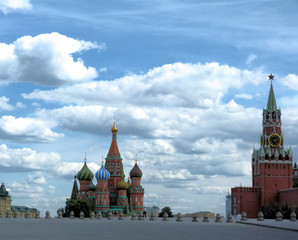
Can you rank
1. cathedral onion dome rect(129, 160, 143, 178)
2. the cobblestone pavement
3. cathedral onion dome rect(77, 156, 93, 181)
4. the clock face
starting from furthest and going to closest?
the clock face
cathedral onion dome rect(77, 156, 93, 181)
cathedral onion dome rect(129, 160, 143, 178)
the cobblestone pavement

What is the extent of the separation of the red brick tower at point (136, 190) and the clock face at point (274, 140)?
32.5m

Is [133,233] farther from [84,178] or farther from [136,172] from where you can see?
[84,178]

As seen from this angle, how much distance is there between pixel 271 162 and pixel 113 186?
3642cm

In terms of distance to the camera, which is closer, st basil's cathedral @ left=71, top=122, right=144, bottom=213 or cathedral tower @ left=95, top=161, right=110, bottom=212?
cathedral tower @ left=95, top=161, right=110, bottom=212

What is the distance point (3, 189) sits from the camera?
529 ft

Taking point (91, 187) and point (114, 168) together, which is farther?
point (114, 168)

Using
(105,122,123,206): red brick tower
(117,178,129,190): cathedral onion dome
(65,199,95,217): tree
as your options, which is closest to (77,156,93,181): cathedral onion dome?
(105,122,123,206): red brick tower

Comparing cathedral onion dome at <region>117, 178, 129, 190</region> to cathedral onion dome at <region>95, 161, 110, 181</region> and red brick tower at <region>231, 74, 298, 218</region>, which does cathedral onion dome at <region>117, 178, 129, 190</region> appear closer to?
cathedral onion dome at <region>95, 161, 110, 181</region>

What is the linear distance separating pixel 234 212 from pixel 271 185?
392 inches

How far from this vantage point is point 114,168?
99.1m

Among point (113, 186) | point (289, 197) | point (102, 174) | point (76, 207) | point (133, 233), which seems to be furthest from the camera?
point (289, 197)

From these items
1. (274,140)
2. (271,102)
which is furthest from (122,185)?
(271,102)

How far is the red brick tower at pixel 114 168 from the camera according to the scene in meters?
97.7

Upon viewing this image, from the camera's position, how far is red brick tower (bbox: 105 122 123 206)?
320 ft
